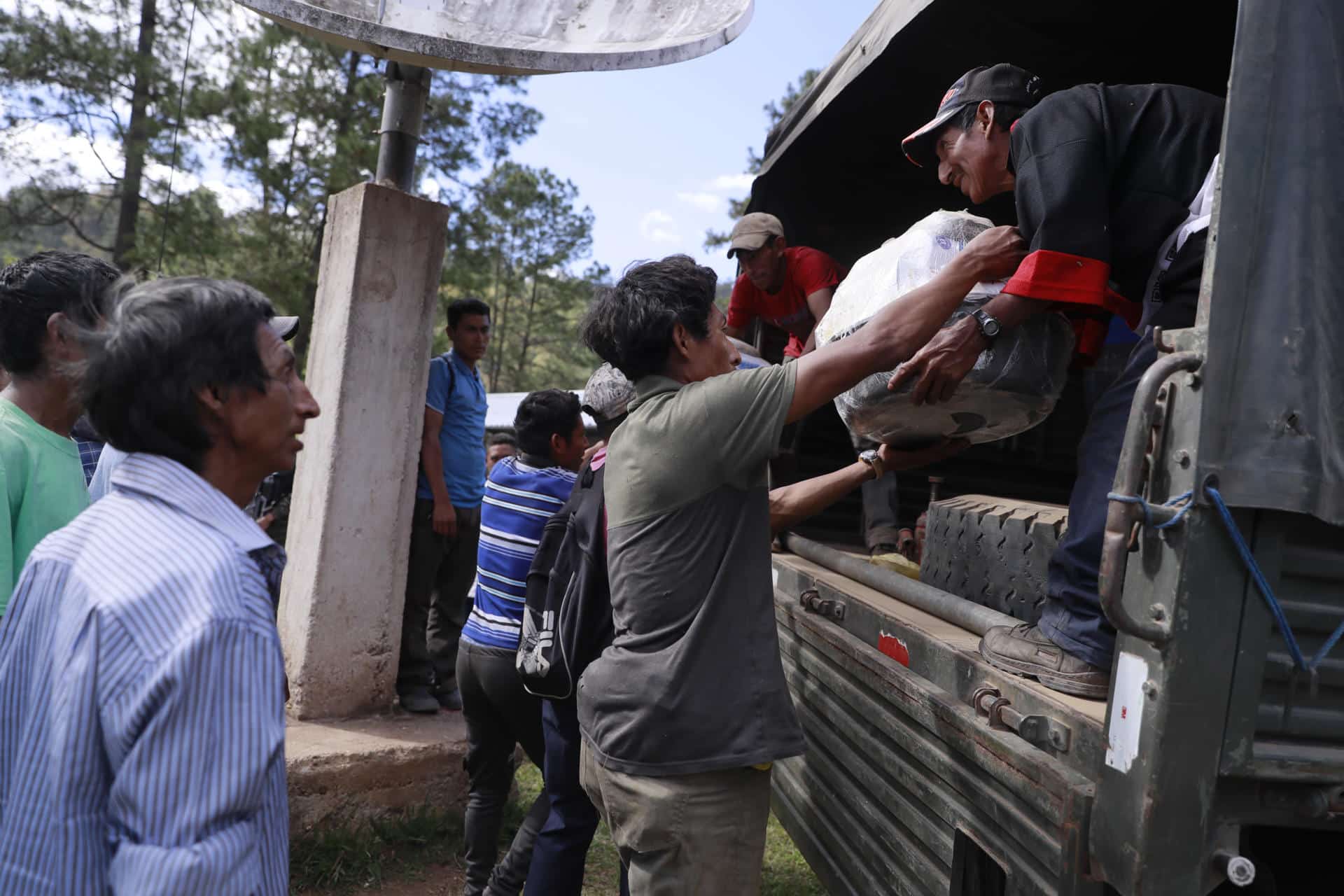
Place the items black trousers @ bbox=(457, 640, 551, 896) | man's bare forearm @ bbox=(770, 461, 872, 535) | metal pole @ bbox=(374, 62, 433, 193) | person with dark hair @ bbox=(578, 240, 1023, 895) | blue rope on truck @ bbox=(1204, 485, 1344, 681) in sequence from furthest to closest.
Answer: metal pole @ bbox=(374, 62, 433, 193), black trousers @ bbox=(457, 640, 551, 896), man's bare forearm @ bbox=(770, 461, 872, 535), person with dark hair @ bbox=(578, 240, 1023, 895), blue rope on truck @ bbox=(1204, 485, 1344, 681)

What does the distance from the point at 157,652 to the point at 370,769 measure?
3254 millimetres

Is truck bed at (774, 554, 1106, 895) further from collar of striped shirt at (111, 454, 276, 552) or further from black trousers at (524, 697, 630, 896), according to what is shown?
collar of striped shirt at (111, 454, 276, 552)

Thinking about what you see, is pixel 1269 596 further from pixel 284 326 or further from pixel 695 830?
pixel 284 326

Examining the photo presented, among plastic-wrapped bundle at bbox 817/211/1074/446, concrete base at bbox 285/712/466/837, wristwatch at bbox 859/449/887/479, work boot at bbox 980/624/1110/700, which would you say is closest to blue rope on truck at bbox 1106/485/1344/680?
work boot at bbox 980/624/1110/700

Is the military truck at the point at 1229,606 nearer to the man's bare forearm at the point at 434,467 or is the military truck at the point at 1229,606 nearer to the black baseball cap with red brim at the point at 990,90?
the black baseball cap with red brim at the point at 990,90

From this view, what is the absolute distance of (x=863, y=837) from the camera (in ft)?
9.12

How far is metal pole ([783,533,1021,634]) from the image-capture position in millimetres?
2555

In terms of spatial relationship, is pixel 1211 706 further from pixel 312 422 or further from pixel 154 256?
pixel 154 256

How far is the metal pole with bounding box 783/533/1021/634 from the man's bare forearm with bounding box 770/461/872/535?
1.05ft

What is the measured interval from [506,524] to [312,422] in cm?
157

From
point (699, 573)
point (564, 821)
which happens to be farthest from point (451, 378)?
point (699, 573)

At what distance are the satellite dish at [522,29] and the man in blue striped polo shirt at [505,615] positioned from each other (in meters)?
1.48

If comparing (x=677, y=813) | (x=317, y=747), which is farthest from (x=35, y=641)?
(x=317, y=747)

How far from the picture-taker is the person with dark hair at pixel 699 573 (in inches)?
83.0
